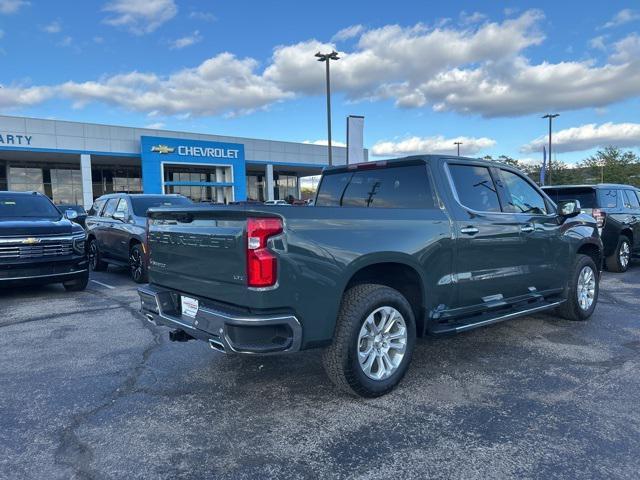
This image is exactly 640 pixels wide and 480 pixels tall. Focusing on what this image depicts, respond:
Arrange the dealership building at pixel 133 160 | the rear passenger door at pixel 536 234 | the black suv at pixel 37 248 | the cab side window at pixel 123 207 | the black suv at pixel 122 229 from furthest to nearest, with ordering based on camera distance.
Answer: the dealership building at pixel 133 160
the cab side window at pixel 123 207
the black suv at pixel 122 229
the black suv at pixel 37 248
the rear passenger door at pixel 536 234

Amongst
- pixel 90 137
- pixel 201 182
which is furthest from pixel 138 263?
pixel 201 182

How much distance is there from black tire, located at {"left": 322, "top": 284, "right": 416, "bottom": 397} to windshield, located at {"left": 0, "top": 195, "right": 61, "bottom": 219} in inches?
285

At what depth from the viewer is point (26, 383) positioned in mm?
4117

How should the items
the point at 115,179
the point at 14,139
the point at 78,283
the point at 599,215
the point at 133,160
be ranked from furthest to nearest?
the point at 115,179 < the point at 133,160 < the point at 14,139 < the point at 599,215 < the point at 78,283

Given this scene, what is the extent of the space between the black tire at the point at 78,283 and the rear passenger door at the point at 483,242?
6.55m

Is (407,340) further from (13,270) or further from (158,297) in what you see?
(13,270)

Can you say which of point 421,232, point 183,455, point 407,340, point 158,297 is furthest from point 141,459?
point 421,232

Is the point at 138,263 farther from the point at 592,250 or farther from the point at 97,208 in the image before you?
the point at 592,250

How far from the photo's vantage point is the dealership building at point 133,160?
2780 cm

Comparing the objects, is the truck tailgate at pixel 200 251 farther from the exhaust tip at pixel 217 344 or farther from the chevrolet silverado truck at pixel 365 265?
the exhaust tip at pixel 217 344

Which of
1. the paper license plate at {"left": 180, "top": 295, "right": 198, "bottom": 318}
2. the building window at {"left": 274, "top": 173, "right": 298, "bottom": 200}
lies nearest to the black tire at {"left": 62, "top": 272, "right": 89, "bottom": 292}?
the paper license plate at {"left": 180, "top": 295, "right": 198, "bottom": 318}

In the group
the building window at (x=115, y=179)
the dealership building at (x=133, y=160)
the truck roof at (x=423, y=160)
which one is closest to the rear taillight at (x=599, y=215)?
the truck roof at (x=423, y=160)

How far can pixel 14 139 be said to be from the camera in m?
26.6

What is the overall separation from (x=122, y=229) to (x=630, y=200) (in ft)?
34.9
